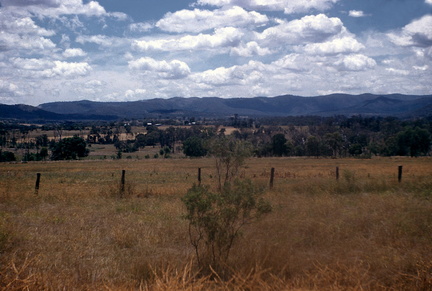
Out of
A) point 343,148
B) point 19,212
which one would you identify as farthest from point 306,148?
point 19,212

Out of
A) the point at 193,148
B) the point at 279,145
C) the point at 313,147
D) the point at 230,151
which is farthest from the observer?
the point at 279,145

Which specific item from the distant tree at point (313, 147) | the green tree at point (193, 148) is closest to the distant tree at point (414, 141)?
the distant tree at point (313, 147)

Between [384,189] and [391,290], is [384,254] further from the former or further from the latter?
[384,189]

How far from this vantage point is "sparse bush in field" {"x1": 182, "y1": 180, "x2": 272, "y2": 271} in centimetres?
739

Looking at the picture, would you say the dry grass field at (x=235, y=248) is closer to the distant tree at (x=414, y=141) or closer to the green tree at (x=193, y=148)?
the distant tree at (x=414, y=141)

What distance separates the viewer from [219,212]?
7.68m

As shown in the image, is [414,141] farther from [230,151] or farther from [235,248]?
[235,248]

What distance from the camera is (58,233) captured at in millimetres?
10430

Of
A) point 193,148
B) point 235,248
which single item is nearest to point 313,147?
point 193,148

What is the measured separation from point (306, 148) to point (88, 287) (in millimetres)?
100815

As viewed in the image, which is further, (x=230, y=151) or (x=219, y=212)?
(x=230, y=151)

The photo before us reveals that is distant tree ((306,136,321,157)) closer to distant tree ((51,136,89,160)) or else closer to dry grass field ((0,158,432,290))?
distant tree ((51,136,89,160))

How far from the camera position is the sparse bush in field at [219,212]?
7.39 metres

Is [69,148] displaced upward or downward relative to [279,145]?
upward
